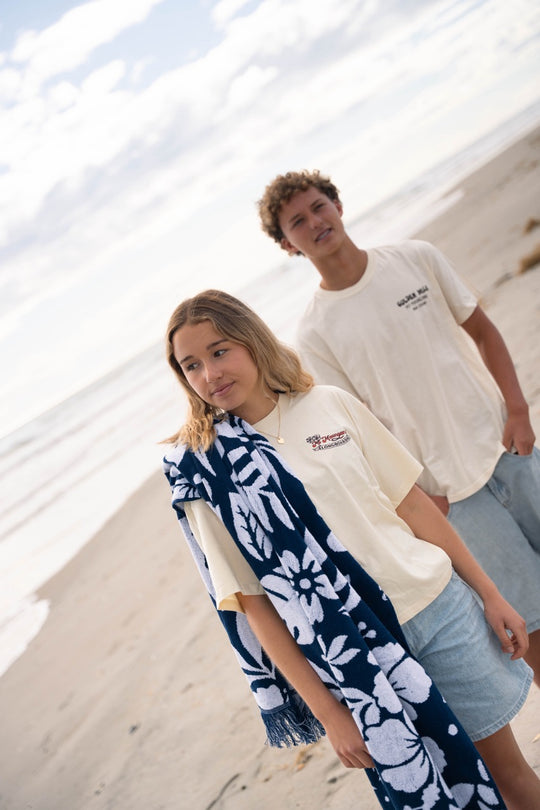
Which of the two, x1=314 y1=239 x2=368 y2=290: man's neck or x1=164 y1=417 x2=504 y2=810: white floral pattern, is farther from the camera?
x1=314 y1=239 x2=368 y2=290: man's neck

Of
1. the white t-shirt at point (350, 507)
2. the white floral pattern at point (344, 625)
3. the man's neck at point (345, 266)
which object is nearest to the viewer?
the white floral pattern at point (344, 625)

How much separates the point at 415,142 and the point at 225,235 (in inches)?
543

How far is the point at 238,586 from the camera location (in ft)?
5.34

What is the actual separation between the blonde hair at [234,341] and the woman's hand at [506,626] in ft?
2.74

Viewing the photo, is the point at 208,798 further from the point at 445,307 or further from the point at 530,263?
the point at 530,263

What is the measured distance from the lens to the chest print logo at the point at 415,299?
92.8 inches

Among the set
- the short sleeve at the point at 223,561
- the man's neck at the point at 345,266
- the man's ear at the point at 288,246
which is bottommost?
the short sleeve at the point at 223,561

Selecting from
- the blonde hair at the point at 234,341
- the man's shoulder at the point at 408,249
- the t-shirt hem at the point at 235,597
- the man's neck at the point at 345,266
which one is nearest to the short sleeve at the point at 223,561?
the t-shirt hem at the point at 235,597

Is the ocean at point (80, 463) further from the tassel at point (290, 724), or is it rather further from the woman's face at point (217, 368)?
the woman's face at point (217, 368)

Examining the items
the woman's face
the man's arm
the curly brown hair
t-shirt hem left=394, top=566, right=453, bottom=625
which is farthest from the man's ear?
t-shirt hem left=394, top=566, right=453, bottom=625

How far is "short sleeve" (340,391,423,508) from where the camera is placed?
1858mm

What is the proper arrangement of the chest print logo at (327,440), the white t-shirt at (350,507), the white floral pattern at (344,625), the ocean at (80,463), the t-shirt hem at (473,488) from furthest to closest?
1. the ocean at (80,463)
2. the t-shirt hem at (473,488)
3. the chest print logo at (327,440)
4. the white t-shirt at (350,507)
5. the white floral pattern at (344,625)

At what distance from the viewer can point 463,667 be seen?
1.71 meters

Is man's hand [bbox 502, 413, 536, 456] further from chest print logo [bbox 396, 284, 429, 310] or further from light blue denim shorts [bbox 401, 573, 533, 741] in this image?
light blue denim shorts [bbox 401, 573, 533, 741]
